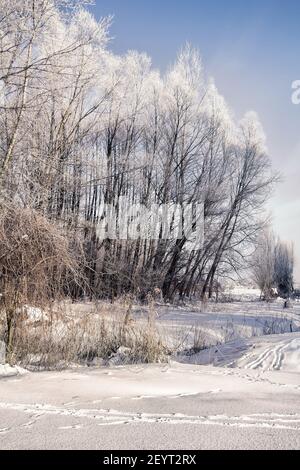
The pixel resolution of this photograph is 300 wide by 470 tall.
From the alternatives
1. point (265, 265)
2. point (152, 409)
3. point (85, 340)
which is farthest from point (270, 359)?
point (265, 265)

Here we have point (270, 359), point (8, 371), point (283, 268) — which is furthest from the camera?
point (283, 268)

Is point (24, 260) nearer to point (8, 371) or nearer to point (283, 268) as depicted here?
point (8, 371)

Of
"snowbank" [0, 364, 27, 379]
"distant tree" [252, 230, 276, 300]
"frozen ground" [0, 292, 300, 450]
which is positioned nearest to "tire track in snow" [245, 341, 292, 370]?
"frozen ground" [0, 292, 300, 450]

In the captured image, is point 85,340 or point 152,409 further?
point 85,340

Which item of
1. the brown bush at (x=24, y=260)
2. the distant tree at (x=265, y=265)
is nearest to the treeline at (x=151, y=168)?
the brown bush at (x=24, y=260)

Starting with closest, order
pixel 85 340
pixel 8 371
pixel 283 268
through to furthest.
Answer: pixel 8 371 < pixel 85 340 < pixel 283 268

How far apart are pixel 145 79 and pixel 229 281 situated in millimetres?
13458

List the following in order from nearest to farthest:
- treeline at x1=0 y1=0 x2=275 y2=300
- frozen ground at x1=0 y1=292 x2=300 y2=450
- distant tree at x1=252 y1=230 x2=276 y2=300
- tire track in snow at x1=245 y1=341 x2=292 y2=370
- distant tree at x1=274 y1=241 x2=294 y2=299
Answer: frozen ground at x1=0 y1=292 x2=300 y2=450 → tire track in snow at x1=245 y1=341 x2=292 y2=370 → treeline at x1=0 y1=0 x2=275 y2=300 → distant tree at x1=252 y1=230 x2=276 y2=300 → distant tree at x1=274 y1=241 x2=294 y2=299

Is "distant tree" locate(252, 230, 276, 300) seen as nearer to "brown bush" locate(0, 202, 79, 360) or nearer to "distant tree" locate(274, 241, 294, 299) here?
"distant tree" locate(274, 241, 294, 299)

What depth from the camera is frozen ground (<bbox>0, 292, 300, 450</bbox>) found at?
6.85 ft

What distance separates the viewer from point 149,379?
13.3ft

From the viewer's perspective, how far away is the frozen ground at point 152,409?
2.09m

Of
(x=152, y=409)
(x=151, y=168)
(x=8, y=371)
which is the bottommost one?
(x=8, y=371)

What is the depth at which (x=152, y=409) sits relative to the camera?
275 cm
